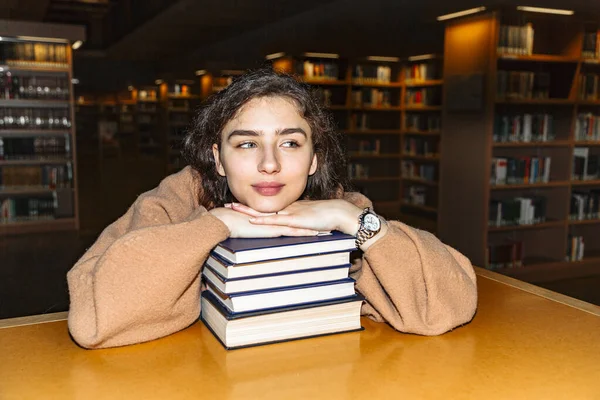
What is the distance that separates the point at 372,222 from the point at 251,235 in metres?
0.19

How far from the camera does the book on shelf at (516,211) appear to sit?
467 cm

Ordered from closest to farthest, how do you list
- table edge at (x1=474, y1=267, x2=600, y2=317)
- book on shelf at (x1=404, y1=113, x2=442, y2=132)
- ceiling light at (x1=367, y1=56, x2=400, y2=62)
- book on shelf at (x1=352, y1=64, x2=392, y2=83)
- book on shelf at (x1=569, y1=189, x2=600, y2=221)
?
table edge at (x1=474, y1=267, x2=600, y2=317)
book on shelf at (x1=569, y1=189, x2=600, y2=221)
book on shelf at (x1=404, y1=113, x2=442, y2=132)
book on shelf at (x1=352, y1=64, x2=392, y2=83)
ceiling light at (x1=367, y1=56, x2=400, y2=62)

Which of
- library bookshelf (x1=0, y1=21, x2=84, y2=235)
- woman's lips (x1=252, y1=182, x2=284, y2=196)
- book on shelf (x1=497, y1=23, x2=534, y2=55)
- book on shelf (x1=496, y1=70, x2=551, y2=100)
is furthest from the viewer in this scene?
library bookshelf (x1=0, y1=21, x2=84, y2=235)

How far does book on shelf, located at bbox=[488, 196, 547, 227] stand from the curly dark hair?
3825mm

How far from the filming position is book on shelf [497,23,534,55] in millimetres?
4441

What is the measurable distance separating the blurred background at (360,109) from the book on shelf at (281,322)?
325 centimetres

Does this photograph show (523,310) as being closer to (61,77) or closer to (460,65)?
(460,65)

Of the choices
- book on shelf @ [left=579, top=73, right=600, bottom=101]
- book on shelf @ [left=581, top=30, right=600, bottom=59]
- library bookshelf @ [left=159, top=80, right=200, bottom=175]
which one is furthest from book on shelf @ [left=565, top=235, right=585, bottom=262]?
library bookshelf @ [left=159, top=80, right=200, bottom=175]

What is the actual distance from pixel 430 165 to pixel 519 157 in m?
1.87

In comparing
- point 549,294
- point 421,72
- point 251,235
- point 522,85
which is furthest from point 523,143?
point 251,235

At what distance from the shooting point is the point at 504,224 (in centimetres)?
469

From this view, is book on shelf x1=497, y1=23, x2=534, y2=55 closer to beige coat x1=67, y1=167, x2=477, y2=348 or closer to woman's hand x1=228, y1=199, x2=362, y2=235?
beige coat x1=67, y1=167, x2=477, y2=348

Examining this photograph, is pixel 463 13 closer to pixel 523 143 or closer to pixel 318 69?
pixel 523 143

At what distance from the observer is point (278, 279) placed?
814 millimetres
